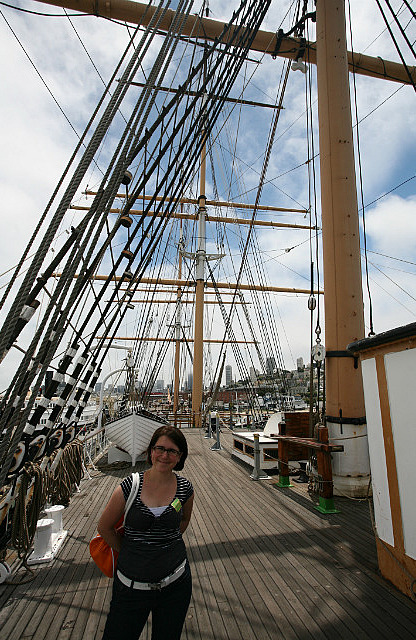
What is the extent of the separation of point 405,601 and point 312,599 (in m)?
0.65

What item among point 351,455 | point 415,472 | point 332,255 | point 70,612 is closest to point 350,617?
point 415,472

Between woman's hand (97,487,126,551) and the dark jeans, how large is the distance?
153mm

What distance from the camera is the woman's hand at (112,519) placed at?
154 centimetres

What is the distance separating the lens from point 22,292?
236 centimetres

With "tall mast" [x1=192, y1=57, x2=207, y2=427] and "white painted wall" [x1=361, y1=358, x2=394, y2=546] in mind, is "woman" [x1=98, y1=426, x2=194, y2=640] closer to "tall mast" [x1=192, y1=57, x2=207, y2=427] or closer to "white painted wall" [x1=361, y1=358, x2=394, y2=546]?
"white painted wall" [x1=361, y1=358, x2=394, y2=546]

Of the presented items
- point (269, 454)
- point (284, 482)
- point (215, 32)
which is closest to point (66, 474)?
point (284, 482)

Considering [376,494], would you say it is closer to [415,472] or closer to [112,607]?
[415,472]

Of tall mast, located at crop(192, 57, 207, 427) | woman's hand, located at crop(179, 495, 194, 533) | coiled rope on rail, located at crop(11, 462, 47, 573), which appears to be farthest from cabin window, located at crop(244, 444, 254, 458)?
tall mast, located at crop(192, 57, 207, 427)

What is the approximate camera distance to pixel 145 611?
1478 mm

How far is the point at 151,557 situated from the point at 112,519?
234mm

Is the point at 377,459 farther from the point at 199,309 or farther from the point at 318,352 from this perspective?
the point at 199,309

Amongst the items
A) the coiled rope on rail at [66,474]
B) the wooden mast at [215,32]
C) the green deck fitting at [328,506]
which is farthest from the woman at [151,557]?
the wooden mast at [215,32]

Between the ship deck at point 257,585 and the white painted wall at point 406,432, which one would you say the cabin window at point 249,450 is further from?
the white painted wall at point 406,432

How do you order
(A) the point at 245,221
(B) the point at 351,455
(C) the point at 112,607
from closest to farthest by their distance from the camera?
(C) the point at 112,607 → (B) the point at 351,455 → (A) the point at 245,221
